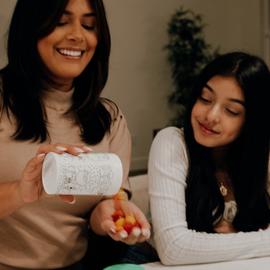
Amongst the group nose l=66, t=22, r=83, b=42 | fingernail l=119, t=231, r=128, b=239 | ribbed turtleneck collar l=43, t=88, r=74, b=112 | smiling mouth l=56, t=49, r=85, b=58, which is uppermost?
nose l=66, t=22, r=83, b=42

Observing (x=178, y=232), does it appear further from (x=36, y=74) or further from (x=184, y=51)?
(x=184, y=51)

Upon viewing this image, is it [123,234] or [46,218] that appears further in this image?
[46,218]

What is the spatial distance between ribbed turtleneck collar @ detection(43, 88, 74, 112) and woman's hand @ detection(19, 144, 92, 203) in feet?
0.99

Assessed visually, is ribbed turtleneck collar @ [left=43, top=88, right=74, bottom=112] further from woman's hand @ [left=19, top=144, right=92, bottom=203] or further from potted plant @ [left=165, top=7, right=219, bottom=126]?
potted plant @ [left=165, top=7, right=219, bottom=126]

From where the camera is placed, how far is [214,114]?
4.34 ft

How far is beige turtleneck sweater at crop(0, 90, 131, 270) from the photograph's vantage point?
1.11 m

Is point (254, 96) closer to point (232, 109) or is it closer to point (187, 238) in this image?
point (232, 109)

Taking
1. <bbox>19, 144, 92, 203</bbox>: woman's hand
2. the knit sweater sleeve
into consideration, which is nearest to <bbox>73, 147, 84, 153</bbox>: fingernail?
<bbox>19, 144, 92, 203</bbox>: woman's hand

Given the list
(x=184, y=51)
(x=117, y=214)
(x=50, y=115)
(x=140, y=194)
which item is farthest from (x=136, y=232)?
(x=184, y=51)

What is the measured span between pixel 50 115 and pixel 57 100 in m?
0.05

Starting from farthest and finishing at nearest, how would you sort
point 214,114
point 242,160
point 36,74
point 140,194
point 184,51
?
1. point 184,51
2. point 140,194
3. point 242,160
4. point 214,114
5. point 36,74

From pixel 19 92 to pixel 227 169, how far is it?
71 cm

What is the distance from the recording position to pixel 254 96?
1329 mm

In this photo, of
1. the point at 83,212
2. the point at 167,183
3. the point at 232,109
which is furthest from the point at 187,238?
the point at 232,109
